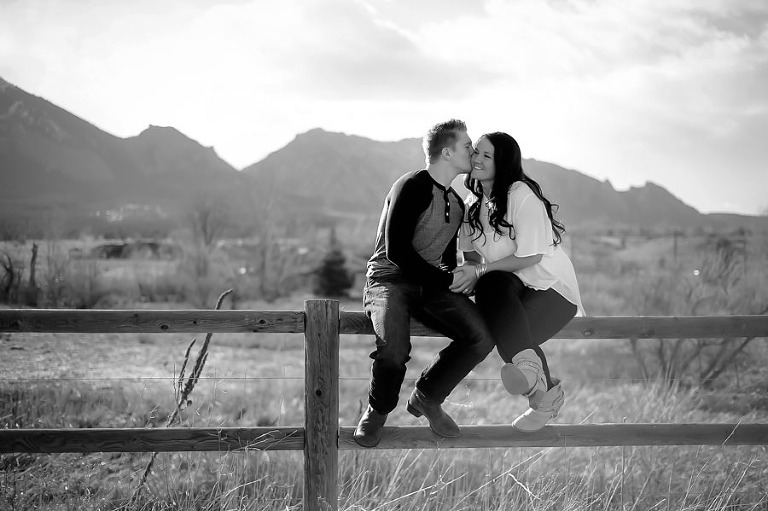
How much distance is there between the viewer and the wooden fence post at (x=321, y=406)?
343 cm

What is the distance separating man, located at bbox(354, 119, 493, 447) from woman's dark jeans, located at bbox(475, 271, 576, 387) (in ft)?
0.25

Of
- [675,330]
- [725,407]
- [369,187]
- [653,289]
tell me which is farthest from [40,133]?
[369,187]

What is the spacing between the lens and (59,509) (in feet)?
12.3

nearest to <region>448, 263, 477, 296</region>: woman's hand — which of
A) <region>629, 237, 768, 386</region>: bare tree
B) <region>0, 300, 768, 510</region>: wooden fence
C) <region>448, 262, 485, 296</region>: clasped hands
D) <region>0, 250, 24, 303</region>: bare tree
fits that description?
<region>448, 262, 485, 296</region>: clasped hands

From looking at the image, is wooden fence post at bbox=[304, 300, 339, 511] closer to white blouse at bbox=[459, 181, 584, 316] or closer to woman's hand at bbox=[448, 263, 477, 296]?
woman's hand at bbox=[448, 263, 477, 296]

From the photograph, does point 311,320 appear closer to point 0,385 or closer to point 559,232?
point 559,232

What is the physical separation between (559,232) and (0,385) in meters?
4.53

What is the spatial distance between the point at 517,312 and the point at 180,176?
101m

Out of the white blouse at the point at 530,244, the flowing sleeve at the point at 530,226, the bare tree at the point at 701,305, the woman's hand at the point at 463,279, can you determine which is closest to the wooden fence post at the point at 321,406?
the woman's hand at the point at 463,279

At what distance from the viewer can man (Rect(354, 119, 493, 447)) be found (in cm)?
338

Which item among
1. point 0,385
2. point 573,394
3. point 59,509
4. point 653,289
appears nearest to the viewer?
point 59,509

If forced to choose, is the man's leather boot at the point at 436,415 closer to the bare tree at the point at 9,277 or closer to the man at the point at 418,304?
the man at the point at 418,304

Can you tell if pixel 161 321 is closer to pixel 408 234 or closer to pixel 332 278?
pixel 408 234

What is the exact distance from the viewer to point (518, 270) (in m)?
3.61
